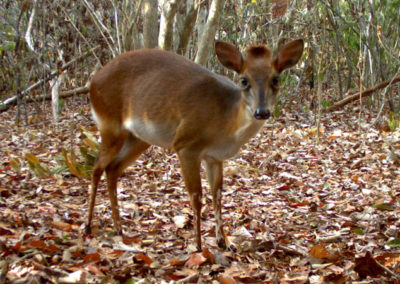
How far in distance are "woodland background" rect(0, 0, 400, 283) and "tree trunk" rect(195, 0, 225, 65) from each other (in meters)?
0.02

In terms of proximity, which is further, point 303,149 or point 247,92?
point 303,149

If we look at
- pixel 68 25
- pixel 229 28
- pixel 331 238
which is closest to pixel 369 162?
pixel 331 238

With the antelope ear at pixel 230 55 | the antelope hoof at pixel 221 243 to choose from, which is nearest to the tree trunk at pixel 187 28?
the antelope ear at pixel 230 55

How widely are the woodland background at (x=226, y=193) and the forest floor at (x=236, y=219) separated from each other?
2 centimetres

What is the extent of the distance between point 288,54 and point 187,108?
0.98m

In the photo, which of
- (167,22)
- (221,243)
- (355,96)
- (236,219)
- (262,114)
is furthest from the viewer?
(355,96)

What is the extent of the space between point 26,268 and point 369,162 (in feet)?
16.8

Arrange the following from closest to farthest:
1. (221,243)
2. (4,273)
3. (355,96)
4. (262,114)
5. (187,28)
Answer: (4,273) → (262,114) → (221,243) → (187,28) → (355,96)

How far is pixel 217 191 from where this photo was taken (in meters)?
4.45

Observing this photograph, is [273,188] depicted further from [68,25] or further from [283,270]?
[68,25]

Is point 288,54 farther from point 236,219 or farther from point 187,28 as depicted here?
point 187,28

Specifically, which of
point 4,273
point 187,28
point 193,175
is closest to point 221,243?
point 193,175

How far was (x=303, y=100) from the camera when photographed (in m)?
12.3

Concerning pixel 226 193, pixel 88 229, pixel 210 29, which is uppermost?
pixel 210 29
